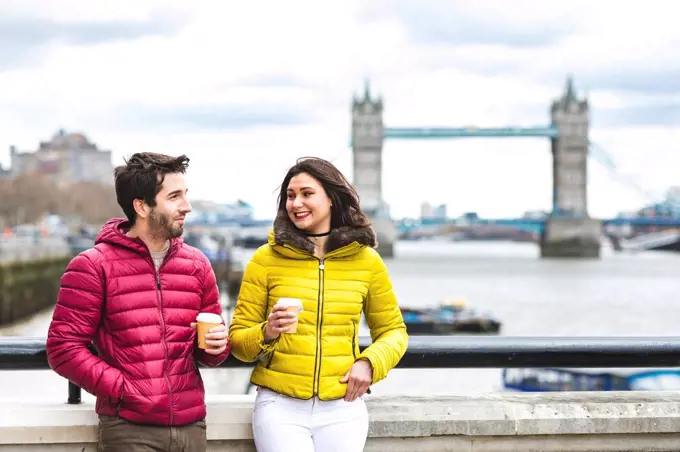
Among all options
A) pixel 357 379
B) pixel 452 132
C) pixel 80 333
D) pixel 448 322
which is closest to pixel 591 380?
pixel 448 322

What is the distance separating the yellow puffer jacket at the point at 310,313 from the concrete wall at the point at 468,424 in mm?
236

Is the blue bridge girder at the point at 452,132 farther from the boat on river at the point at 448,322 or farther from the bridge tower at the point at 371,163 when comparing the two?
the boat on river at the point at 448,322

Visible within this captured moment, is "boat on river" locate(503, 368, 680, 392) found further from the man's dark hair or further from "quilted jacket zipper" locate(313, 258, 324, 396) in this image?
the man's dark hair

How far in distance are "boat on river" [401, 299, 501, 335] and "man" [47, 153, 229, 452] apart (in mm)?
18994

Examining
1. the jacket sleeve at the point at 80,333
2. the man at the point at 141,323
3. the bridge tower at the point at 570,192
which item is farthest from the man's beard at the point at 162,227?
the bridge tower at the point at 570,192

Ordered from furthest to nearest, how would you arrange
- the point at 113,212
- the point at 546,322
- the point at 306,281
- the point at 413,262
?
the point at 113,212 < the point at 413,262 < the point at 546,322 < the point at 306,281

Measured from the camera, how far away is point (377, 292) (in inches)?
81.4

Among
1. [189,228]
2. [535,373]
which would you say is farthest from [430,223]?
[535,373]

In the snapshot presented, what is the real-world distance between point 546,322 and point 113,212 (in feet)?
140

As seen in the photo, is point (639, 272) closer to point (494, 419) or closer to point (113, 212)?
point (113, 212)

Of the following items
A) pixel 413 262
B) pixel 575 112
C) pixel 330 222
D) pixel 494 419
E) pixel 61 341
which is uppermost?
pixel 575 112

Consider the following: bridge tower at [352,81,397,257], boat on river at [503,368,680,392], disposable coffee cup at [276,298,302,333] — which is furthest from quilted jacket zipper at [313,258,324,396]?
bridge tower at [352,81,397,257]

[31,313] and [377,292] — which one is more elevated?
[377,292]

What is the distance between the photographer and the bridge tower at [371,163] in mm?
55906
